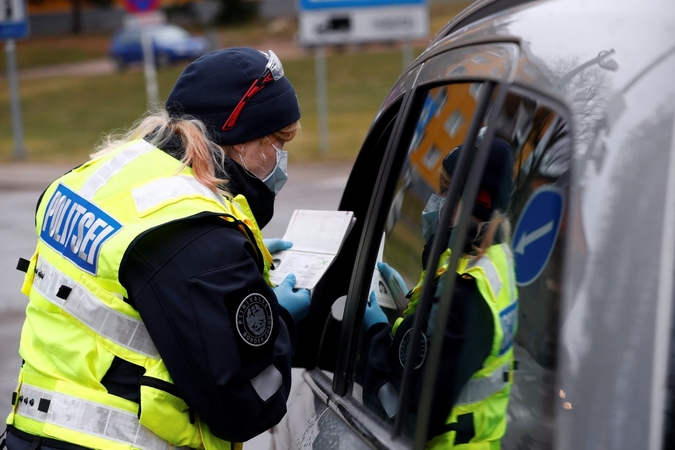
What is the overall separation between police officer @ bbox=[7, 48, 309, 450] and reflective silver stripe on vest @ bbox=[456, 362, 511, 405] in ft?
1.82

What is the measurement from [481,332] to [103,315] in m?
0.85

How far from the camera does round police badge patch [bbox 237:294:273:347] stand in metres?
1.84

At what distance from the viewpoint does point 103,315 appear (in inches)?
73.7

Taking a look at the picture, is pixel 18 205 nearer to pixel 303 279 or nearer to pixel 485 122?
pixel 303 279

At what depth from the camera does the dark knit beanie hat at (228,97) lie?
2.08 meters

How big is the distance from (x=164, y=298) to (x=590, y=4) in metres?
1.00

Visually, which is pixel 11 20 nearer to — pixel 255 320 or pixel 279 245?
pixel 279 245

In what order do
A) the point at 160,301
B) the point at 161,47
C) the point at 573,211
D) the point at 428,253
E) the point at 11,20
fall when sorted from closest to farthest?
the point at 573,211
the point at 428,253
the point at 160,301
the point at 11,20
the point at 161,47

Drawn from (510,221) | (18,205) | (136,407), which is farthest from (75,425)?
(18,205)

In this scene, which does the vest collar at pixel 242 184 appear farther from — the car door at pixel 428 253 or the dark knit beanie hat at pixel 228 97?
the car door at pixel 428 253

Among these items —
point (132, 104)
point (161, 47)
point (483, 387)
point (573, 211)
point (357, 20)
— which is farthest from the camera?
point (161, 47)

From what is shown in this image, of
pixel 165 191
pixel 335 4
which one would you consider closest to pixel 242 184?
pixel 165 191

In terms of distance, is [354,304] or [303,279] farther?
[303,279]

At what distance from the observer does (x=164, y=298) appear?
1811 millimetres
